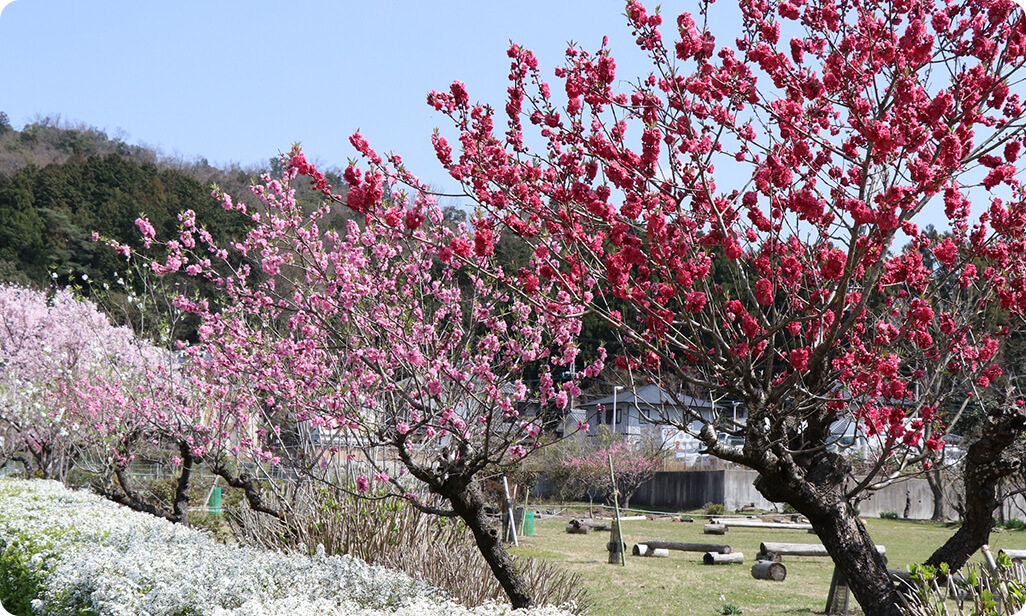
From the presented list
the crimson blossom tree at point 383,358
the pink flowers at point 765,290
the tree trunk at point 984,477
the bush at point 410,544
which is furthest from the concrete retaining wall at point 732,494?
the pink flowers at point 765,290

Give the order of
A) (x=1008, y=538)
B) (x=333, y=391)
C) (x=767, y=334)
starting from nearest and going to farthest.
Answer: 1. (x=767, y=334)
2. (x=333, y=391)
3. (x=1008, y=538)

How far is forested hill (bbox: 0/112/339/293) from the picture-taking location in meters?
36.5

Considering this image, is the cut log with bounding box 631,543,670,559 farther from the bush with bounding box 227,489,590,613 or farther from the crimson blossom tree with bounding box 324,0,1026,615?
the crimson blossom tree with bounding box 324,0,1026,615

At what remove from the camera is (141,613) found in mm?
4582

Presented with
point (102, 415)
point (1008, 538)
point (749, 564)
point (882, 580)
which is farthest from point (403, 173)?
point (1008, 538)

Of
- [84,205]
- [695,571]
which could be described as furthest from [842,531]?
[84,205]

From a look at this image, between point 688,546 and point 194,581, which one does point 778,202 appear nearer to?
point 194,581

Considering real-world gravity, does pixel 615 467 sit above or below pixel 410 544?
above

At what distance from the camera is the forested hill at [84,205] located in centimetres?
3647

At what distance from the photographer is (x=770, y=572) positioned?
12.0m

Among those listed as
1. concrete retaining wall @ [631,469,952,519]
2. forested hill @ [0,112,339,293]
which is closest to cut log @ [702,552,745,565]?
concrete retaining wall @ [631,469,952,519]

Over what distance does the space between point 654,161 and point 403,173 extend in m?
1.70

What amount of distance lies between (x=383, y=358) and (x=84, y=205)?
132 ft

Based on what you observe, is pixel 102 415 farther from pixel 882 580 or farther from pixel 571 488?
pixel 571 488
